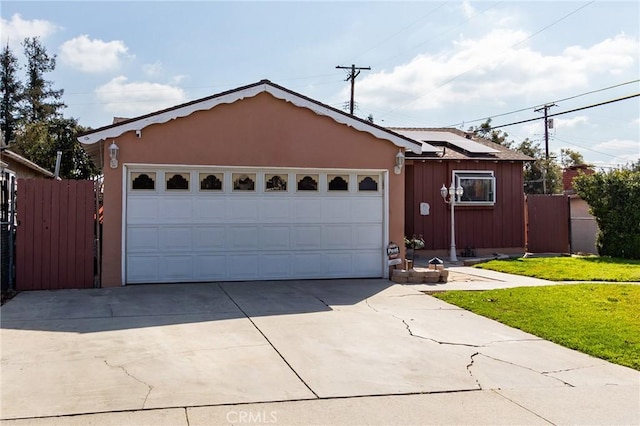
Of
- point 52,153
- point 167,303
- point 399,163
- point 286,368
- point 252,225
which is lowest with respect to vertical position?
point 286,368

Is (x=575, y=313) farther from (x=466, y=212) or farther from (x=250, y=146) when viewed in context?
(x=466, y=212)

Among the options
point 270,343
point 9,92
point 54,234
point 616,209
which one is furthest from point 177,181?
point 9,92

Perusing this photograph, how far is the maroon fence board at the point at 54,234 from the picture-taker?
31.8 feet

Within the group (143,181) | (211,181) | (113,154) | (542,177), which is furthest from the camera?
(542,177)

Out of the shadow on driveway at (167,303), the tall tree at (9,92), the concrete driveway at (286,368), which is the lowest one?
the concrete driveway at (286,368)

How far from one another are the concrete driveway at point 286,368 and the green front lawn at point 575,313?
33 centimetres

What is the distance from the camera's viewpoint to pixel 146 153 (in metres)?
10.3

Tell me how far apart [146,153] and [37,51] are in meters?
32.2

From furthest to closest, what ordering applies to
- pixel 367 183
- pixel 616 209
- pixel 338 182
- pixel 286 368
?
pixel 616 209
pixel 367 183
pixel 338 182
pixel 286 368

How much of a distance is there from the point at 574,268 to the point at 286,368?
1078 cm

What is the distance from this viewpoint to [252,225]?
11.1 metres

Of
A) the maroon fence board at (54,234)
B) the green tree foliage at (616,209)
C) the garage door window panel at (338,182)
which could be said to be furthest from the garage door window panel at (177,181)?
the green tree foliage at (616,209)

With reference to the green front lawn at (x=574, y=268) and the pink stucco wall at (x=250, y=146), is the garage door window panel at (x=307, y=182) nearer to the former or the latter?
the pink stucco wall at (x=250, y=146)

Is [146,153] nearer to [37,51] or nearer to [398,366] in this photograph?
[398,366]
